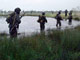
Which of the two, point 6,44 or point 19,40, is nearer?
point 6,44

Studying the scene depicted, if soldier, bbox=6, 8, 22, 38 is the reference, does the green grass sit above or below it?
below

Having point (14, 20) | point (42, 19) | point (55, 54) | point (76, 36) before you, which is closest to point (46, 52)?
point (55, 54)

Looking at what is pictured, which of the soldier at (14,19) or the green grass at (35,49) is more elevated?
the soldier at (14,19)

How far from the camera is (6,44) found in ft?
24.0

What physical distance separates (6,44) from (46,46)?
4.83 ft

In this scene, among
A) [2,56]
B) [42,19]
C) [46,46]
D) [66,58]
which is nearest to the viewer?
[2,56]

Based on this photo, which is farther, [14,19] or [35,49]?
[14,19]

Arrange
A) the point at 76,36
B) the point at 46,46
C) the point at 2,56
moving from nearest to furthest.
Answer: the point at 2,56
the point at 46,46
the point at 76,36

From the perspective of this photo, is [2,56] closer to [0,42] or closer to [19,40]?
[0,42]

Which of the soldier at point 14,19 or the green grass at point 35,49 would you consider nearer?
the green grass at point 35,49

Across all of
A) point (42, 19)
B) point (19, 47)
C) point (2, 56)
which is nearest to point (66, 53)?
point (19, 47)

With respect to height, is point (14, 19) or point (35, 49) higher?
point (14, 19)

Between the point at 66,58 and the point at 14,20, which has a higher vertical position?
the point at 14,20

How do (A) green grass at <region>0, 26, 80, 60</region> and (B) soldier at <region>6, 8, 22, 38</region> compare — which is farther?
(B) soldier at <region>6, 8, 22, 38</region>
